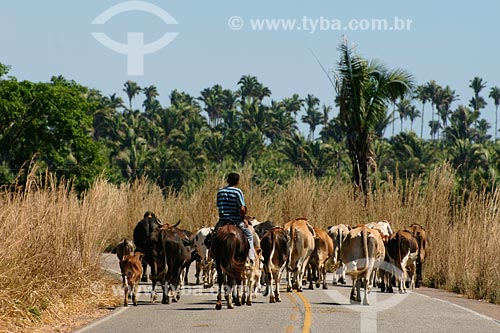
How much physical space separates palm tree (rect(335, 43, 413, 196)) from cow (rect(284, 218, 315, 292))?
15577 mm

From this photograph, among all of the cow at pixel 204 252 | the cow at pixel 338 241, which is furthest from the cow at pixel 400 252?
the cow at pixel 204 252

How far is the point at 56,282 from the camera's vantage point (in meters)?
18.1

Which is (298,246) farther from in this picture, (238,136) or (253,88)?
(253,88)

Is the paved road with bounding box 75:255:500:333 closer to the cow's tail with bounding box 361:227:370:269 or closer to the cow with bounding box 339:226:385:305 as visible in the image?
the cow with bounding box 339:226:385:305

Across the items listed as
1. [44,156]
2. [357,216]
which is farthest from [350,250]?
[44,156]

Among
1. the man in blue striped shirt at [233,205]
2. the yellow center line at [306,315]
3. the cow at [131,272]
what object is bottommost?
the yellow center line at [306,315]

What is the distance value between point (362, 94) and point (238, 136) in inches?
2429

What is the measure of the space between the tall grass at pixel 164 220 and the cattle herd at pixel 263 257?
1146mm

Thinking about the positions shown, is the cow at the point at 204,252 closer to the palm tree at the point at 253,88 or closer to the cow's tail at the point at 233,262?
the cow's tail at the point at 233,262

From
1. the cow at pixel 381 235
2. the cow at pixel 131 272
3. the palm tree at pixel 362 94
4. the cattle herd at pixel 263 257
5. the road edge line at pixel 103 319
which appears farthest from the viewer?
the palm tree at pixel 362 94

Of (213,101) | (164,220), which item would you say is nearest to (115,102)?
(213,101)

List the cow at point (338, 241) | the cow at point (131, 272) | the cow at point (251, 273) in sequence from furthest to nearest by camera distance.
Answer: the cow at point (338, 241) < the cow at point (251, 273) < the cow at point (131, 272)

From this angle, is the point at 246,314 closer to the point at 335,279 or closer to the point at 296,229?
the point at 296,229

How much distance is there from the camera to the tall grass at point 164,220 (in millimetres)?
16938
